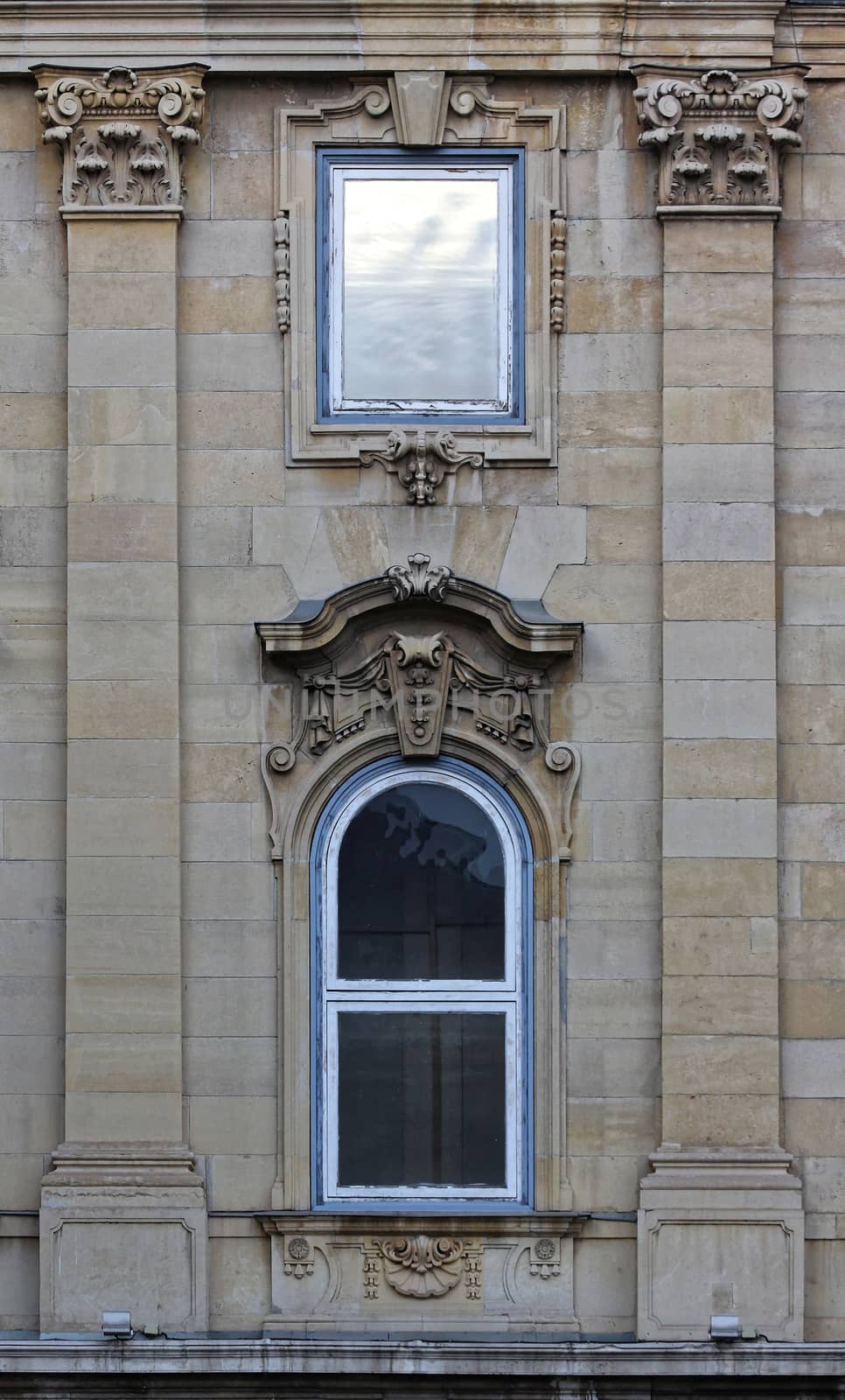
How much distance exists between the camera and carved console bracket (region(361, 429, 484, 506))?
1279cm

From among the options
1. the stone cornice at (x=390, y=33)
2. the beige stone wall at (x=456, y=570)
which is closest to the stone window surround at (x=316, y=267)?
the beige stone wall at (x=456, y=570)

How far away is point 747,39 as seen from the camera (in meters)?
12.9

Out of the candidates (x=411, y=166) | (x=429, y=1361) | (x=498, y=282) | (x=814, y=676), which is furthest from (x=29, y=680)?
(x=814, y=676)

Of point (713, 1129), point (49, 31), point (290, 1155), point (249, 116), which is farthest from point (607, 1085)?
point (49, 31)

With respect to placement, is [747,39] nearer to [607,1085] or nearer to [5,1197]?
[607,1085]

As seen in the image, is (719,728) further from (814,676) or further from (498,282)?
(498,282)

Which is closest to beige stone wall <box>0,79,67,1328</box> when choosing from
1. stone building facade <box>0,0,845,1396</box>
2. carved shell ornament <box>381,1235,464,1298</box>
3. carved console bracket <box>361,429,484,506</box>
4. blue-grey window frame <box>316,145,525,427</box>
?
stone building facade <box>0,0,845,1396</box>

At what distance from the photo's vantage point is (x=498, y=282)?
43.1 ft

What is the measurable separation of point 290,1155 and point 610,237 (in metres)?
5.95

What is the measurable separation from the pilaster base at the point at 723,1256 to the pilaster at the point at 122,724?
268 cm

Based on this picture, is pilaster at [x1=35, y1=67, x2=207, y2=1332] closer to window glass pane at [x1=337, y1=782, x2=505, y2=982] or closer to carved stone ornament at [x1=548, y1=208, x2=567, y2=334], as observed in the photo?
window glass pane at [x1=337, y1=782, x2=505, y2=982]

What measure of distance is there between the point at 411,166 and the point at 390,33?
803 millimetres

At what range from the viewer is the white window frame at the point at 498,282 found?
13.0 metres

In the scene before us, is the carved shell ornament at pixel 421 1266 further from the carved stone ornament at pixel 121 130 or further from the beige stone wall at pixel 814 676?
the carved stone ornament at pixel 121 130
